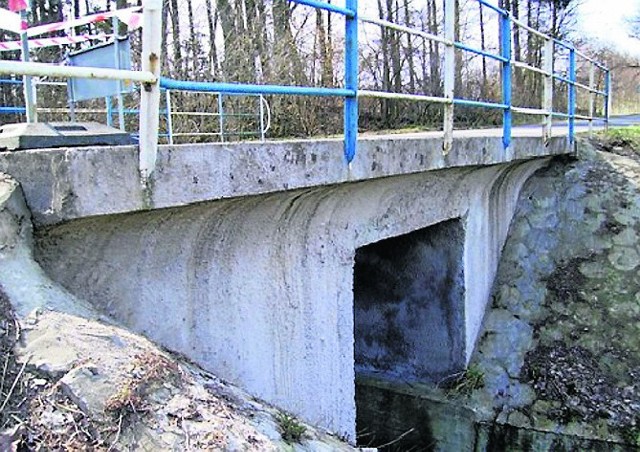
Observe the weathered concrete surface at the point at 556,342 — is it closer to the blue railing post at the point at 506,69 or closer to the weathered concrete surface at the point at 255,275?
the blue railing post at the point at 506,69

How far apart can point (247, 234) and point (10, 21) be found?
138 cm

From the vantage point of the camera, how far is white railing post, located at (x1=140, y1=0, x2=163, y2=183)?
2.17m

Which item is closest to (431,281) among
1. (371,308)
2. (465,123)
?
(371,308)

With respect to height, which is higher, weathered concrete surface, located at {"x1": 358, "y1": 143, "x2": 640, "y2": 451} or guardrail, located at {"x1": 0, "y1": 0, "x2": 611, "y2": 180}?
guardrail, located at {"x1": 0, "y1": 0, "x2": 611, "y2": 180}

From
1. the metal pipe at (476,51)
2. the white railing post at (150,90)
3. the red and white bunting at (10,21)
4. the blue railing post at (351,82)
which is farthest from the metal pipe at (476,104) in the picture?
the red and white bunting at (10,21)

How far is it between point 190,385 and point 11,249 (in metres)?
0.70

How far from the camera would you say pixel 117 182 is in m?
2.16

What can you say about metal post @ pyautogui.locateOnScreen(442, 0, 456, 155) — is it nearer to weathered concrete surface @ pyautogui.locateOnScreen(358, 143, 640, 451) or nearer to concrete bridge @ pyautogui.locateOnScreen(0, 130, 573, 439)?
concrete bridge @ pyautogui.locateOnScreen(0, 130, 573, 439)

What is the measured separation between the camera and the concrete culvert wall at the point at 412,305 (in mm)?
6324

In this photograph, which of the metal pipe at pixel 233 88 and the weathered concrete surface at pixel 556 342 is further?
the weathered concrete surface at pixel 556 342

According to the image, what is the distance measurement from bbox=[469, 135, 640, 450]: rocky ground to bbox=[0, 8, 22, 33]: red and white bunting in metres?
4.95

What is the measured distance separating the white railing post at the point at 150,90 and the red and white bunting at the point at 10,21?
0.88 meters

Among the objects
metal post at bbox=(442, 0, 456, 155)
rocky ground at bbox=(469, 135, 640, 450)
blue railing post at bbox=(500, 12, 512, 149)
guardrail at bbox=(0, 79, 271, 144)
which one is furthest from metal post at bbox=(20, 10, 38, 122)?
rocky ground at bbox=(469, 135, 640, 450)

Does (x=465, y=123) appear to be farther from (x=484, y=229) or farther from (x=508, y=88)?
(x=508, y=88)
